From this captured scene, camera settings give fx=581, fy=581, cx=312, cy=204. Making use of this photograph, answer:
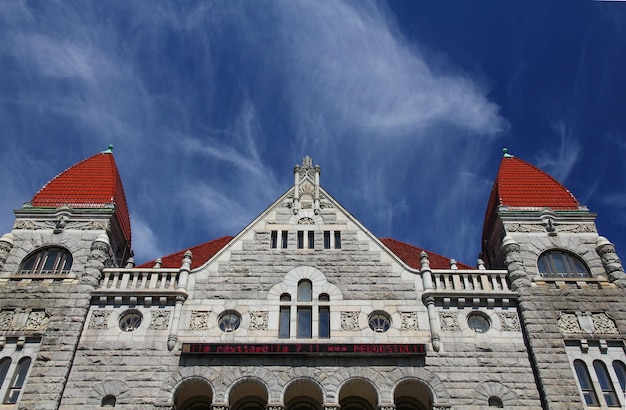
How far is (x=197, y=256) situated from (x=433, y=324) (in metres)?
11.6

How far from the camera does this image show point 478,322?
2044cm

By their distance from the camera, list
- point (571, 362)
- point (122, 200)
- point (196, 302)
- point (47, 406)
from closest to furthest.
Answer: point (47, 406) → point (571, 362) → point (196, 302) → point (122, 200)

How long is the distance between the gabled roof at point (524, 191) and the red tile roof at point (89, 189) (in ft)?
Answer: 52.5

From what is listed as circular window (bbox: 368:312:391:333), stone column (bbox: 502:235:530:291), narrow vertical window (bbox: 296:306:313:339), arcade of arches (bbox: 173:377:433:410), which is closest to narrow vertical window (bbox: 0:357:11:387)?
arcade of arches (bbox: 173:377:433:410)

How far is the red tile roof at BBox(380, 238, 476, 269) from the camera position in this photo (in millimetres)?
25453

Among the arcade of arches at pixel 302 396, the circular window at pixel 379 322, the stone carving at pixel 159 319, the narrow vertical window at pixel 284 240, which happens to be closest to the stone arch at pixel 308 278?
the narrow vertical window at pixel 284 240

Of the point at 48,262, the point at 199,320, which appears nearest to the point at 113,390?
the point at 199,320

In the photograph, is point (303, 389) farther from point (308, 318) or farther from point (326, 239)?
point (326, 239)

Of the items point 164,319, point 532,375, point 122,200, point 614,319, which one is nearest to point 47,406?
point 164,319

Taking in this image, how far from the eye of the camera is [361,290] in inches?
829

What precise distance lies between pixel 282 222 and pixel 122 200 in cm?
781

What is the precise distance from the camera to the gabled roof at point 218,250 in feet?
82.8

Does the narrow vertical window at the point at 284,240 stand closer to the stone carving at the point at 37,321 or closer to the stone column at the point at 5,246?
the stone carving at the point at 37,321

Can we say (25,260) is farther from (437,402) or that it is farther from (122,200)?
(437,402)
